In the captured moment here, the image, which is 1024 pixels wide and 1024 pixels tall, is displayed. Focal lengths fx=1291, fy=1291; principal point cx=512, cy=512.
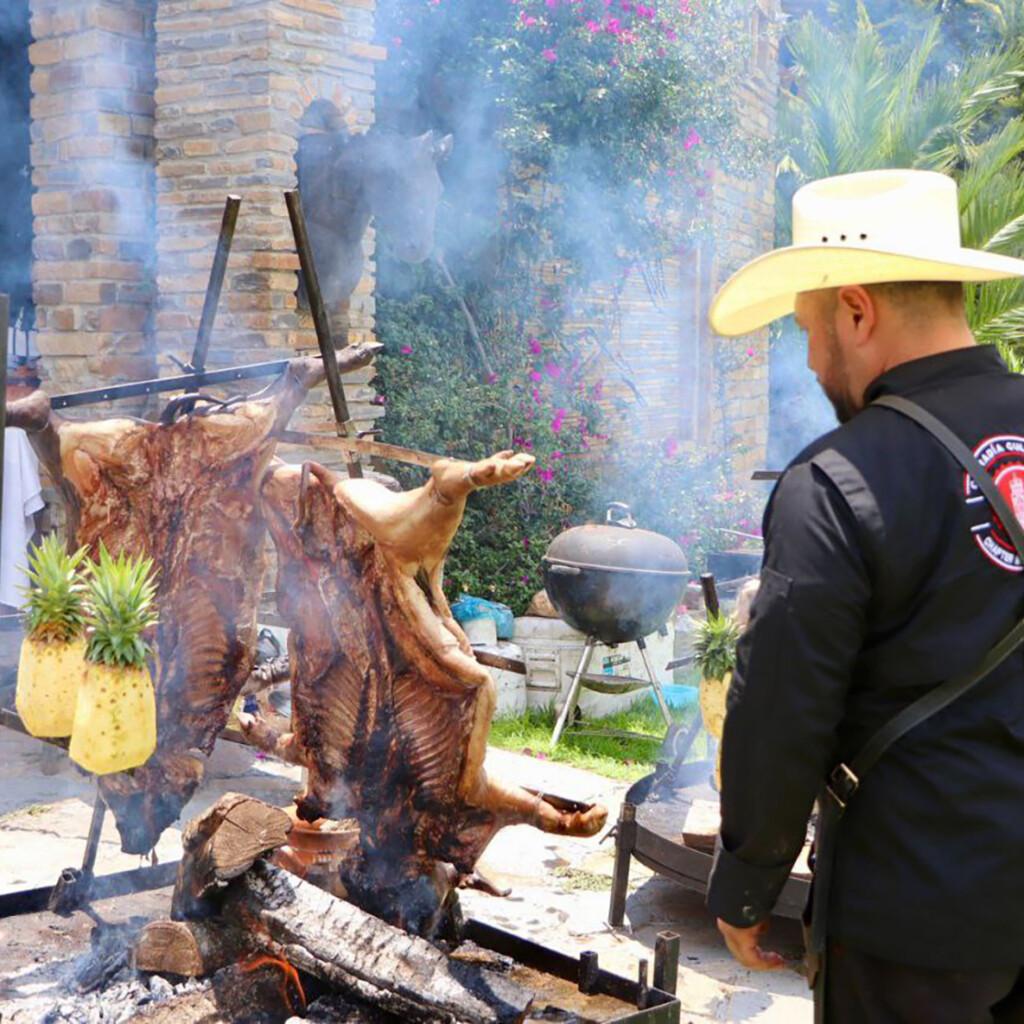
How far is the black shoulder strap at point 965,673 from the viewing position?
228 cm

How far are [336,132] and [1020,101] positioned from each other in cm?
1260

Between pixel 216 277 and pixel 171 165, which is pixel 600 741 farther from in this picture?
pixel 216 277

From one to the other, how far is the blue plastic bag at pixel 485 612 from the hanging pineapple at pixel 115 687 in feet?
16.3

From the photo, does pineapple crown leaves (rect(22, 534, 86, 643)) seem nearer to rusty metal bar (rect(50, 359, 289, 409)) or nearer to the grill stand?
rusty metal bar (rect(50, 359, 289, 409))

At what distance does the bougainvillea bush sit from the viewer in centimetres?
990

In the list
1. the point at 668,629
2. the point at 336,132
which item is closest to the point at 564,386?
the point at 668,629

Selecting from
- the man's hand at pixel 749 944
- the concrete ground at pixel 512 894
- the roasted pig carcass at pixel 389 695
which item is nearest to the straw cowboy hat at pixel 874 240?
the roasted pig carcass at pixel 389 695

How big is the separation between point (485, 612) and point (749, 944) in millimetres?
5954

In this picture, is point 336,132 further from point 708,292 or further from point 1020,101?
point 1020,101

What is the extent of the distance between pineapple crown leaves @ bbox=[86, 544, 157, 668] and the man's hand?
65.5 inches

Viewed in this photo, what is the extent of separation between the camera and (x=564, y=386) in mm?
11383

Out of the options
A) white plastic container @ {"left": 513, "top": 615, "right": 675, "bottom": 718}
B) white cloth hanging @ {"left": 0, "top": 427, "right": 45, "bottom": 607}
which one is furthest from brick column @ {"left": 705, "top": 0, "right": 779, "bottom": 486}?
white cloth hanging @ {"left": 0, "top": 427, "right": 45, "bottom": 607}

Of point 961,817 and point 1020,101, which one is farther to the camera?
point 1020,101

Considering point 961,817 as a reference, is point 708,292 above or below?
above
